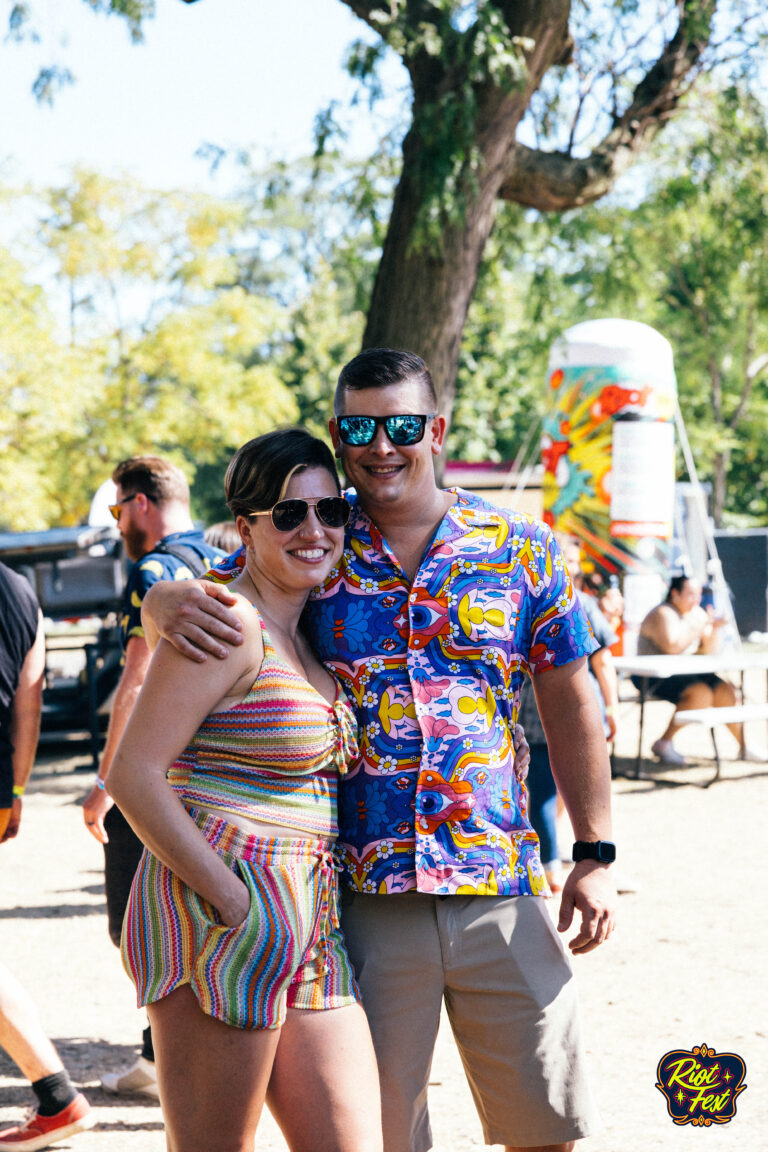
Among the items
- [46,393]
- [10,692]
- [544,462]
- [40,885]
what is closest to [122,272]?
[46,393]

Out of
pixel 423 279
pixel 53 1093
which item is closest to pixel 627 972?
pixel 53 1093

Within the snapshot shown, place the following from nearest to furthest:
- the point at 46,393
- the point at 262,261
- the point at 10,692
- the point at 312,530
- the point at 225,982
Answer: the point at 225,982 → the point at 312,530 → the point at 10,692 → the point at 46,393 → the point at 262,261

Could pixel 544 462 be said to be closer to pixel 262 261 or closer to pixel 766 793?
pixel 766 793

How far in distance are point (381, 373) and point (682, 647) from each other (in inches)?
374

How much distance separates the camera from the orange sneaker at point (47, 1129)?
3.81 metres

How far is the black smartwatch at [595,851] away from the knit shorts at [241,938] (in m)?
0.63

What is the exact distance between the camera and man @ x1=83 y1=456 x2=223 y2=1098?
4.26 meters

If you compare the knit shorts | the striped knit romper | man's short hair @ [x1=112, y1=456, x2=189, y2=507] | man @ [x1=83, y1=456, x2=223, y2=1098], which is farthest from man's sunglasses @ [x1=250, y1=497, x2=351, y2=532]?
man's short hair @ [x1=112, y1=456, x2=189, y2=507]

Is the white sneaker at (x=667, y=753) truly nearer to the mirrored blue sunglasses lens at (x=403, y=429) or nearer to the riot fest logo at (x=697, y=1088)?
the riot fest logo at (x=697, y=1088)

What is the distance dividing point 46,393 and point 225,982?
2248 centimetres

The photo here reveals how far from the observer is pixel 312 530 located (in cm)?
249

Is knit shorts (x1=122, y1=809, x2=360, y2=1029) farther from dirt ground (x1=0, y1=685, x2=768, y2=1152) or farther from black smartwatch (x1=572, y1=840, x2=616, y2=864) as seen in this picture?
dirt ground (x1=0, y1=685, x2=768, y2=1152)

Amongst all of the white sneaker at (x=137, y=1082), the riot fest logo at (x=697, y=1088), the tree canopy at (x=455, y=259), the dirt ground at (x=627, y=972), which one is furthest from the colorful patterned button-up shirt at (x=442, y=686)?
the tree canopy at (x=455, y=259)

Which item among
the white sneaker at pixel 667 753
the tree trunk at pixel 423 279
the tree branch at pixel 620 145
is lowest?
the white sneaker at pixel 667 753
